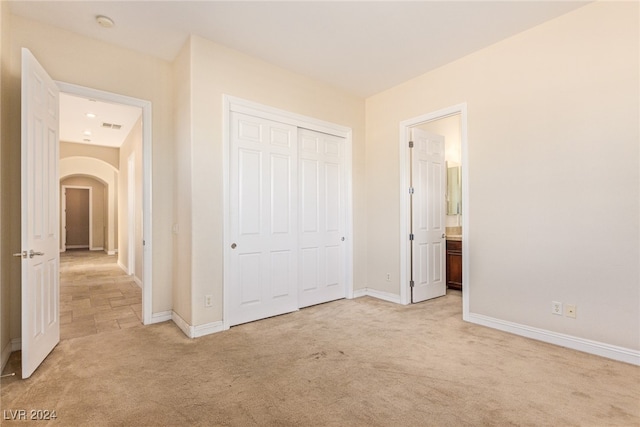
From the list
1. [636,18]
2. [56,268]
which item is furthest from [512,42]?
[56,268]

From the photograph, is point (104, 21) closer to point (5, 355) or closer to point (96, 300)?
point (5, 355)

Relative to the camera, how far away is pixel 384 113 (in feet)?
14.7

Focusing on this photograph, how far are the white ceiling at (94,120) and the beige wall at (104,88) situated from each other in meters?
1.02

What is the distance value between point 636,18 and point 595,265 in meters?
2.02

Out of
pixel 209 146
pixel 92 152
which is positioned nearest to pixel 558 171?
pixel 209 146

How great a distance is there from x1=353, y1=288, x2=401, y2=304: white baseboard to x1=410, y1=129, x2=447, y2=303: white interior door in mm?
235

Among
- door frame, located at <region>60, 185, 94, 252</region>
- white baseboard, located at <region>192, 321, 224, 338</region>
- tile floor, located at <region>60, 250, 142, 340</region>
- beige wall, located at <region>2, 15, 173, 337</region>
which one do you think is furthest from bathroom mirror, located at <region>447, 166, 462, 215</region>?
door frame, located at <region>60, 185, 94, 252</region>

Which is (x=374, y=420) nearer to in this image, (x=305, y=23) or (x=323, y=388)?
(x=323, y=388)

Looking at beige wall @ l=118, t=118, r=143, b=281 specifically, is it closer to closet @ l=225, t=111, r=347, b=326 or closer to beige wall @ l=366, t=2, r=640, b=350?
Result: closet @ l=225, t=111, r=347, b=326

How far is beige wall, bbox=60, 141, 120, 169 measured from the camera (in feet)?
24.7

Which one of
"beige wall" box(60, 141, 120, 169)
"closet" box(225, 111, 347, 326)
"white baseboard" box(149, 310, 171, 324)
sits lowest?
"white baseboard" box(149, 310, 171, 324)

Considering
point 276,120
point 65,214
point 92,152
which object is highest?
point 92,152

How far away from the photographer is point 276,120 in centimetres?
369

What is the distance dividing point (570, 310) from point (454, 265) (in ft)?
7.18
